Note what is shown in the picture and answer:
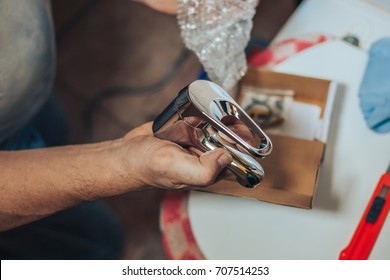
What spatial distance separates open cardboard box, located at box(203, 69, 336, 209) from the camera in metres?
0.55

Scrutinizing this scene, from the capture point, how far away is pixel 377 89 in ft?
2.06

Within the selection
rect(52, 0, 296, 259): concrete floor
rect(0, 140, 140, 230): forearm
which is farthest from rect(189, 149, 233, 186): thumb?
rect(52, 0, 296, 259): concrete floor

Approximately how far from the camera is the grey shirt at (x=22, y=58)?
1.86 feet

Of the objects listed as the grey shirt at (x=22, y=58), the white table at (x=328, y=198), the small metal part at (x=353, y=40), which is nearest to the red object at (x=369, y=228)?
the white table at (x=328, y=198)

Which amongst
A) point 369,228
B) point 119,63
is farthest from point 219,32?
point 119,63

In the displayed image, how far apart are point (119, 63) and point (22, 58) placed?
0.64m

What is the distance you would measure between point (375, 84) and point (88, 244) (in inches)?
18.6

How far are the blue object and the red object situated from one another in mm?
79

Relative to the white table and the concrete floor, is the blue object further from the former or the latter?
the concrete floor

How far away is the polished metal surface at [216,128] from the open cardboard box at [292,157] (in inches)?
3.6

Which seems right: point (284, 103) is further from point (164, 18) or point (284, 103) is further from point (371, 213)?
point (164, 18)

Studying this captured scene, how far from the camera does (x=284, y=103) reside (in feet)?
2.24

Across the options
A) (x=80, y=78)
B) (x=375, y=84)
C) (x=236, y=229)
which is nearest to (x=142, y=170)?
(x=236, y=229)

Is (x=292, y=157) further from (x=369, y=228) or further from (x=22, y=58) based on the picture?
(x=22, y=58)
